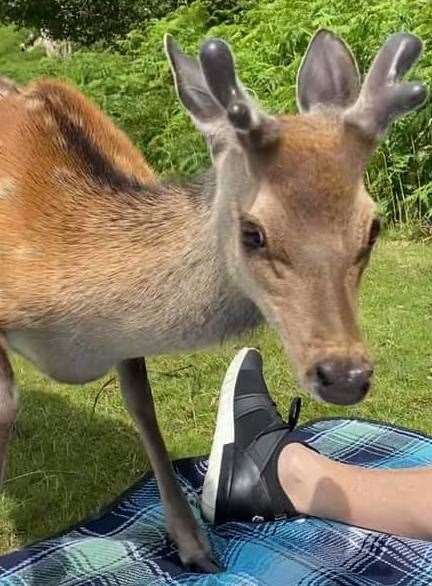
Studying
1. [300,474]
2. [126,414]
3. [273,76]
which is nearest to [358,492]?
[300,474]

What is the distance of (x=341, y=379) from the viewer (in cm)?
232

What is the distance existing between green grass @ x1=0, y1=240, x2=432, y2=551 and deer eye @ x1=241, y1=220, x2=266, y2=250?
1.13m

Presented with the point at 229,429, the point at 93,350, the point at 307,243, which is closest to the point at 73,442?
the point at 229,429

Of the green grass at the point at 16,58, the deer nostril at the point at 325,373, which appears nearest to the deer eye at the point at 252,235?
the deer nostril at the point at 325,373

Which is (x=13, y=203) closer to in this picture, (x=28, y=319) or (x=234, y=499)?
(x=28, y=319)

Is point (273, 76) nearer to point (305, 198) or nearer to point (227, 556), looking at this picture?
point (227, 556)

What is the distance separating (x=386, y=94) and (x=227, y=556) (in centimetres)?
164

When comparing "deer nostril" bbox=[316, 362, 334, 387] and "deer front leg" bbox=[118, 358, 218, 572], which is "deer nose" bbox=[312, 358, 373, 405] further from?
"deer front leg" bbox=[118, 358, 218, 572]

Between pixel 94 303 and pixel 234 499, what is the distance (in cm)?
101

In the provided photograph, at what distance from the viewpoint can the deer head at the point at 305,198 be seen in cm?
Answer: 237

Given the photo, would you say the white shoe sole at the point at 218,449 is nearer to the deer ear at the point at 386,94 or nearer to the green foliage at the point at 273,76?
the deer ear at the point at 386,94

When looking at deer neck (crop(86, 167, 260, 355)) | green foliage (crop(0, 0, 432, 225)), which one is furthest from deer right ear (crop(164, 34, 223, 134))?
green foliage (crop(0, 0, 432, 225))

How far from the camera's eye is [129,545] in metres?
3.53

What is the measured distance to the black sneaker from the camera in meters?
3.62
